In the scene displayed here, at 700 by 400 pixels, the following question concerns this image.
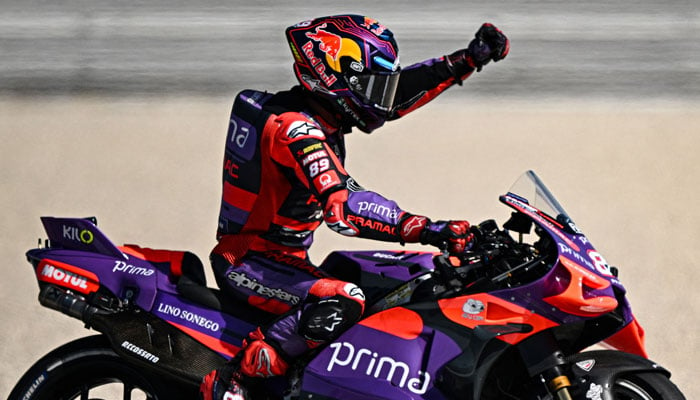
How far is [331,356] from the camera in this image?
4102mm

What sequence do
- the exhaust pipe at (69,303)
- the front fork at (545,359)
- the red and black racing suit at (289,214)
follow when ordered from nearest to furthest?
the front fork at (545,359) < the red and black racing suit at (289,214) < the exhaust pipe at (69,303)

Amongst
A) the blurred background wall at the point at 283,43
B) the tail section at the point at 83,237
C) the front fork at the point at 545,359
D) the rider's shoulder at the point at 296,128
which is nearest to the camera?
the front fork at the point at 545,359

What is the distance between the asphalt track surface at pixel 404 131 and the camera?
6754 millimetres

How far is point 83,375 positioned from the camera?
4.50 m

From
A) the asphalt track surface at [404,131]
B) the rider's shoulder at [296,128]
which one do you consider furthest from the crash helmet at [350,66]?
the asphalt track surface at [404,131]

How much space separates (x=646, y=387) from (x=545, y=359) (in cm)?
37

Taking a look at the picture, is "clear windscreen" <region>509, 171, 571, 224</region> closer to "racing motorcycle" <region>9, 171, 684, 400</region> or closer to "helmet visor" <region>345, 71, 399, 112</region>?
"racing motorcycle" <region>9, 171, 684, 400</region>

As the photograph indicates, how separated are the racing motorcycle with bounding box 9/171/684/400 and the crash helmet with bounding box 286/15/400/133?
1.99 feet

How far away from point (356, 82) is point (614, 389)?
1449mm

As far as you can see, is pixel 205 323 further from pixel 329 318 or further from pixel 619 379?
pixel 619 379

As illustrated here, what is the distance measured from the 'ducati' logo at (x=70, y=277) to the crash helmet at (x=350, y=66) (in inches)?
44.4

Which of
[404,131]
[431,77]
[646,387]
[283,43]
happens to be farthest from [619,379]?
[283,43]

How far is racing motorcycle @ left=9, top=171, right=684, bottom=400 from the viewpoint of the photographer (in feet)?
12.7

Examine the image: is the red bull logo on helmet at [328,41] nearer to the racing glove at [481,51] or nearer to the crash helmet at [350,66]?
the crash helmet at [350,66]
